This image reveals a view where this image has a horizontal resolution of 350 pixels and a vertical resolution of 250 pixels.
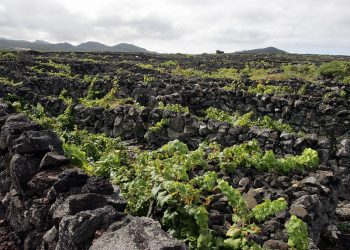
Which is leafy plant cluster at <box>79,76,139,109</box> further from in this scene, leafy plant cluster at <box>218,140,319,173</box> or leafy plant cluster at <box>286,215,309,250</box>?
leafy plant cluster at <box>286,215,309,250</box>

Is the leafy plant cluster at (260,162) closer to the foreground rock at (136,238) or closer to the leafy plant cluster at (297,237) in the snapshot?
the leafy plant cluster at (297,237)

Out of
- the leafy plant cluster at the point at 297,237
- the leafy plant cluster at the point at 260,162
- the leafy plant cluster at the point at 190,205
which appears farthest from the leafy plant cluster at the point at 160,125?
the leafy plant cluster at the point at 297,237

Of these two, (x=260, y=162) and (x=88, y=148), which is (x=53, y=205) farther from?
(x=88, y=148)

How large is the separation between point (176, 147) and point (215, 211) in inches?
151

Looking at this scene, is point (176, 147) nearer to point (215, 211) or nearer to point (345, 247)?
point (215, 211)

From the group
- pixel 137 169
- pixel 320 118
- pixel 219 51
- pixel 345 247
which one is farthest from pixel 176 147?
pixel 219 51

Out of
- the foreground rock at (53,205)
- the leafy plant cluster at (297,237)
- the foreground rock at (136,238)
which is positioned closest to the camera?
the foreground rock at (136,238)

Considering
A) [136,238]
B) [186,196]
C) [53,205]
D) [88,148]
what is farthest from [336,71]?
[136,238]

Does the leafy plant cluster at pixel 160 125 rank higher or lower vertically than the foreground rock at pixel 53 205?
lower

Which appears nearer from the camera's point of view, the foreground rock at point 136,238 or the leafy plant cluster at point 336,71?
the foreground rock at point 136,238

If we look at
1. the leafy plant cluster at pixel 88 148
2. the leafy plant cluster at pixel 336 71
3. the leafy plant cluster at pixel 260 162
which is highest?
the leafy plant cluster at pixel 336 71

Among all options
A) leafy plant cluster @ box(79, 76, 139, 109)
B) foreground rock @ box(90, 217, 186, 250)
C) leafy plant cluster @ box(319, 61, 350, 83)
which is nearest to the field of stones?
foreground rock @ box(90, 217, 186, 250)

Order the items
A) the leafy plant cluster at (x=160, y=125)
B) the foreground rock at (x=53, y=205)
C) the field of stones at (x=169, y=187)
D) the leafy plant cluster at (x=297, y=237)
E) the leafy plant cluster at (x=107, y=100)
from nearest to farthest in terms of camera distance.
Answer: the foreground rock at (x=53, y=205)
the field of stones at (x=169, y=187)
the leafy plant cluster at (x=297, y=237)
the leafy plant cluster at (x=160, y=125)
the leafy plant cluster at (x=107, y=100)

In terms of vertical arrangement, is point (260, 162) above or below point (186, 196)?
below
